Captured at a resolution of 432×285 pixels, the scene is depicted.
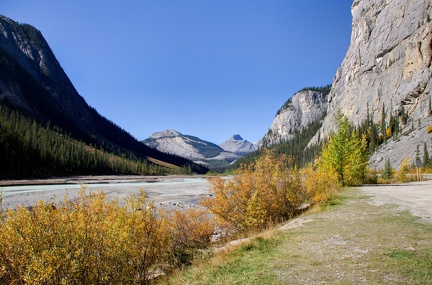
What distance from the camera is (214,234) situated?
2345cm

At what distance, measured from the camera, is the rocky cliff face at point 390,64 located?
346ft

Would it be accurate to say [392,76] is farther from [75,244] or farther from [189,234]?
[75,244]

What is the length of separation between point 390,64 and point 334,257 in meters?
151

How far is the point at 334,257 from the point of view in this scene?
991 cm

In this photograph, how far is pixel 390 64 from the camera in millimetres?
133250

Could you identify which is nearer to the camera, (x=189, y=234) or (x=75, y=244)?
(x=75, y=244)

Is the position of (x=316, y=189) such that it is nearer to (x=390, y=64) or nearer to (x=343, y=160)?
(x=343, y=160)

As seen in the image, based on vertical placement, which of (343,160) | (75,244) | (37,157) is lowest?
(75,244)

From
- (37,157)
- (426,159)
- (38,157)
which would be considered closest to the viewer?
(426,159)

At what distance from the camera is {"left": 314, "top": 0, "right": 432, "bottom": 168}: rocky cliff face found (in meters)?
105

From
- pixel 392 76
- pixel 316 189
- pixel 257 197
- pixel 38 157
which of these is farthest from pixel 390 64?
pixel 38 157

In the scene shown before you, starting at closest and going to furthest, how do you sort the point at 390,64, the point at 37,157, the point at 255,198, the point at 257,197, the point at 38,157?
the point at 255,198
the point at 257,197
the point at 37,157
the point at 38,157
the point at 390,64

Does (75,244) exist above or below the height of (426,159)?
below

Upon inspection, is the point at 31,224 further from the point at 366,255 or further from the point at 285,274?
the point at 366,255
